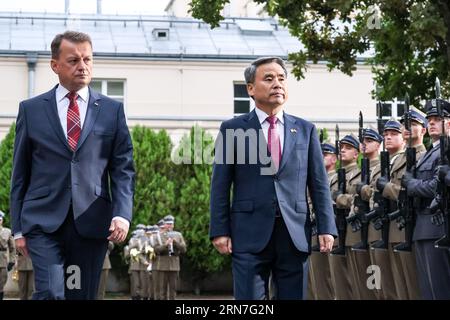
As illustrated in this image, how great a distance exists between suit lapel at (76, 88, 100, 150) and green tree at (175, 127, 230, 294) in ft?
87.2

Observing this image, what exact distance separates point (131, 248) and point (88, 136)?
2260 cm

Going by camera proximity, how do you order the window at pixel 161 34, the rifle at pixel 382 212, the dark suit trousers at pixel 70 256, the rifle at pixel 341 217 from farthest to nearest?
the window at pixel 161 34 → the rifle at pixel 341 217 → the rifle at pixel 382 212 → the dark suit trousers at pixel 70 256

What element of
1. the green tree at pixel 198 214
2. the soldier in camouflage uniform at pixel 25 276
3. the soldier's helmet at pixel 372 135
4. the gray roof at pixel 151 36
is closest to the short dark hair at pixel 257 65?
the soldier's helmet at pixel 372 135

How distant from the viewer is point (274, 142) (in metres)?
8.17

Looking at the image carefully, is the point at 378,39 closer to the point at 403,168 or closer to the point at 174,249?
the point at 403,168

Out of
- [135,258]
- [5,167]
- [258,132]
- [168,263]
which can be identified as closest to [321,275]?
[258,132]

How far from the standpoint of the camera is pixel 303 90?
37.2m

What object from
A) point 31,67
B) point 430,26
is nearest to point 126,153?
point 430,26

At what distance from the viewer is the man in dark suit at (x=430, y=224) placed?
1060cm

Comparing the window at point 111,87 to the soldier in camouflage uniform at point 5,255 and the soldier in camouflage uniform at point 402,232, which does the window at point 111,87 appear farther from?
the soldier in camouflage uniform at point 402,232

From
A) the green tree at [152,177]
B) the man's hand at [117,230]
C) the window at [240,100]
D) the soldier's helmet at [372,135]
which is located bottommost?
the man's hand at [117,230]

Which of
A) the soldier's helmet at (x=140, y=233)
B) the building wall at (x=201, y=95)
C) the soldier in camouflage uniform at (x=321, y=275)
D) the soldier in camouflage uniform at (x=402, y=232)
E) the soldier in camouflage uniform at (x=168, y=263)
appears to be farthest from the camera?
the building wall at (x=201, y=95)

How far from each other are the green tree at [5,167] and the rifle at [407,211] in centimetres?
2290

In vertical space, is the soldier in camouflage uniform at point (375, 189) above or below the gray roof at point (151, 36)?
below
